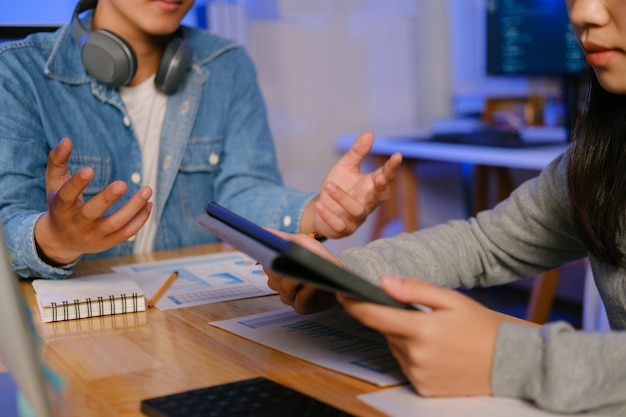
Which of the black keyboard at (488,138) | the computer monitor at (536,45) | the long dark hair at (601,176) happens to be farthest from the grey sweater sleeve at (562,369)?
the computer monitor at (536,45)

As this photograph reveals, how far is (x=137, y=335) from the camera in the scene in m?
0.91

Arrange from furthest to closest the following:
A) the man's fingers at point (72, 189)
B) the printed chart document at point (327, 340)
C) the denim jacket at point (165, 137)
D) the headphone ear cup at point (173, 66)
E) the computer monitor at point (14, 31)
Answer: the computer monitor at point (14, 31) → the headphone ear cup at point (173, 66) → the denim jacket at point (165, 137) → the man's fingers at point (72, 189) → the printed chart document at point (327, 340)

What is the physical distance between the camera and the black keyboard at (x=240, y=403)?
0.65 meters

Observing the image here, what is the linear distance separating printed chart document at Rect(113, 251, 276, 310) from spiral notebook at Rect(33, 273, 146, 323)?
0.12 ft

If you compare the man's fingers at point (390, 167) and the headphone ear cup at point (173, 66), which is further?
the headphone ear cup at point (173, 66)

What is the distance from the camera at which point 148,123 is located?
155 cm

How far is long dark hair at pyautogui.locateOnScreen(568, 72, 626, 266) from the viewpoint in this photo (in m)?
0.97

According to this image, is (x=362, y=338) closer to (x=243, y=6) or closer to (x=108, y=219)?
(x=108, y=219)

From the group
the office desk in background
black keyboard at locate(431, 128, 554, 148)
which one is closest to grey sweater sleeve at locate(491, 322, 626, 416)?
the office desk in background

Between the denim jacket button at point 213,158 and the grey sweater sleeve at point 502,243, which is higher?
the denim jacket button at point 213,158

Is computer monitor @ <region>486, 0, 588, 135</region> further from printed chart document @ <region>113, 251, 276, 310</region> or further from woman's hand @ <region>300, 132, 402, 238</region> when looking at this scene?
printed chart document @ <region>113, 251, 276, 310</region>

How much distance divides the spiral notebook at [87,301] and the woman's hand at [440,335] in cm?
41

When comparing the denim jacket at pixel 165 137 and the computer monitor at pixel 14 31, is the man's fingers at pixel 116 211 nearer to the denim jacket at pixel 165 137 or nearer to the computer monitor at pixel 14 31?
the denim jacket at pixel 165 137

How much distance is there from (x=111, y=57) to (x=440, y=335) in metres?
0.95
